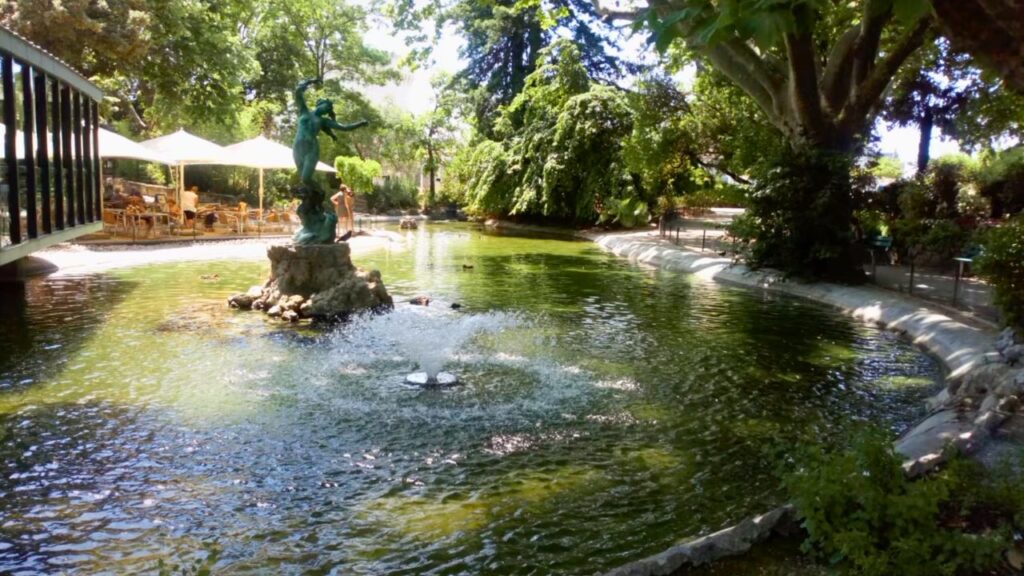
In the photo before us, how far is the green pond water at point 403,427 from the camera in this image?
4.88m

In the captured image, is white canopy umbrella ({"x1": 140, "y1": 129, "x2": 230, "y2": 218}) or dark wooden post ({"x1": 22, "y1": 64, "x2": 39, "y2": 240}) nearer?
dark wooden post ({"x1": 22, "y1": 64, "x2": 39, "y2": 240})

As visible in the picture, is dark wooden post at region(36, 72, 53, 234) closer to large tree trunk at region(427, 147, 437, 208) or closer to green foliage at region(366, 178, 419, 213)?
green foliage at region(366, 178, 419, 213)

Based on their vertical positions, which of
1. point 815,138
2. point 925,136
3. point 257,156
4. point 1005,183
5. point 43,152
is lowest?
point 43,152

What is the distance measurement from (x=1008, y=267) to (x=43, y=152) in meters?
13.9

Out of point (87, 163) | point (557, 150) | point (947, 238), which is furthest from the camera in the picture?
point (557, 150)

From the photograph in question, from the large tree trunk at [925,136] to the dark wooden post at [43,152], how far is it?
1060 inches

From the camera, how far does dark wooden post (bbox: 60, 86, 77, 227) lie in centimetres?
1390

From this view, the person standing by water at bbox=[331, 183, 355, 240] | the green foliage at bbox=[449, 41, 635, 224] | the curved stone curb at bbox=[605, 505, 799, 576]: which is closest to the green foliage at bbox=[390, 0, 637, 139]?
the green foliage at bbox=[449, 41, 635, 224]

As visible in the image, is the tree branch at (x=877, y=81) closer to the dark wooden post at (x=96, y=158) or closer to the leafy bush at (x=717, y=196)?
the leafy bush at (x=717, y=196)

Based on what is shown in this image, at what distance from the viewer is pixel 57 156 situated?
13461 mm

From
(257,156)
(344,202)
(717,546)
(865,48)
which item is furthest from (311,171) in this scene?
(344,202)

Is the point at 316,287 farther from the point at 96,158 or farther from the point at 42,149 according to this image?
the point at 96,158

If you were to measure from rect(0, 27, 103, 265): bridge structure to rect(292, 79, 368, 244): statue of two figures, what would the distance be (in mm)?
3984

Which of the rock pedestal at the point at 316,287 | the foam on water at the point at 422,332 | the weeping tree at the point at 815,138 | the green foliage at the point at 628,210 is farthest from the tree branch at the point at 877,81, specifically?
the green foliage at the point at 628,210
